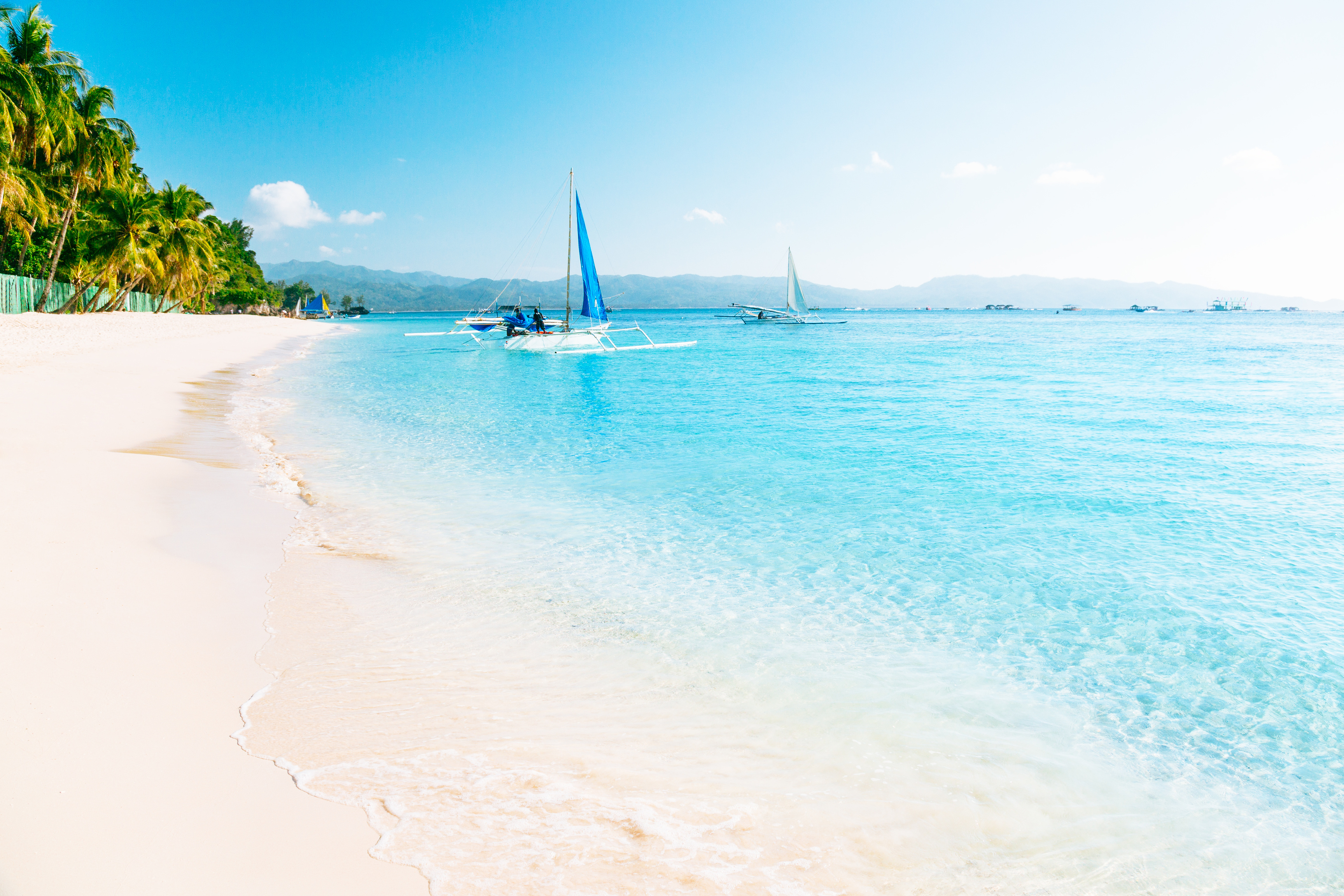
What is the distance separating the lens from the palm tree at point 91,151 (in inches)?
1390

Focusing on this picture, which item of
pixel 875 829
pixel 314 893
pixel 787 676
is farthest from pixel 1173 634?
pixel 314 893

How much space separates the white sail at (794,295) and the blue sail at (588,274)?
41981 mm

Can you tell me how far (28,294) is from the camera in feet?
125

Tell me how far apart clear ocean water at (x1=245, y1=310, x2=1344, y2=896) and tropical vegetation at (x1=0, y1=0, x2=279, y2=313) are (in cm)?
2871

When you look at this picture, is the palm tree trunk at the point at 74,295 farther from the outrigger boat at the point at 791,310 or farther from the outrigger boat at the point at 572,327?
the outrigger boat at the point at 791,310

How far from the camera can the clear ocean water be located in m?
3.20

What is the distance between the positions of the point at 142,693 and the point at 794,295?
81291mm

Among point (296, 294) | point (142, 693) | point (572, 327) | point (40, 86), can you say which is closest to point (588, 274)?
point (572, 327)

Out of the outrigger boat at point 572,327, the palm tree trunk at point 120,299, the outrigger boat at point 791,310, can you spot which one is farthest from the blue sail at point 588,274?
the outrigger boat at point 791,310

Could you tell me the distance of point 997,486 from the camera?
10.6 metres

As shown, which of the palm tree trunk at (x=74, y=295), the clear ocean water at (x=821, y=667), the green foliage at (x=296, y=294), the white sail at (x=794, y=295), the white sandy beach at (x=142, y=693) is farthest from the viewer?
the green foliage at (x=296, y=294)

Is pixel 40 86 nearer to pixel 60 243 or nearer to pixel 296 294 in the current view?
pixel 60 243

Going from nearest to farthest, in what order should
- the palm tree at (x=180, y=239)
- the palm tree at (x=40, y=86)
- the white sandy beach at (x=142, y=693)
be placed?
1. the white sandy beach at (x=142, y=693)
2. the palm tree at (x=40, y=86)
3. the palm tree at (x=180, y=239)

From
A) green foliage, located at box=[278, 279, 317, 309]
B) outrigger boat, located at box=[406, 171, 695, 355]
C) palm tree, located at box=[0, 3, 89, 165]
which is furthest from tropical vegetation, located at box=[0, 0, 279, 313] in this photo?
green foliage, located at box=[278, 279, 317, 309]
